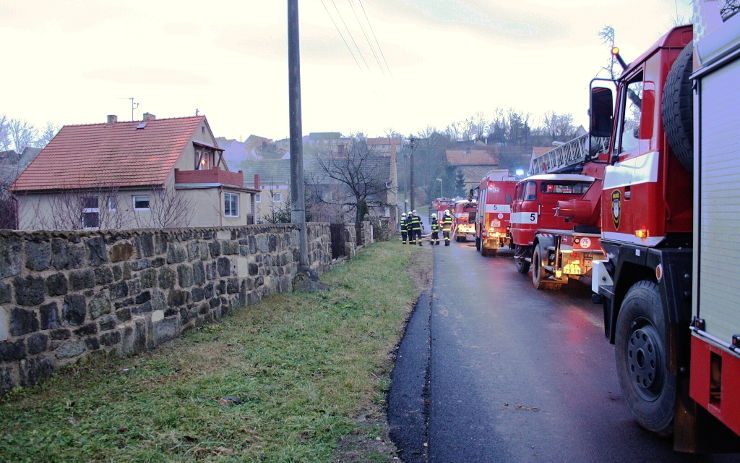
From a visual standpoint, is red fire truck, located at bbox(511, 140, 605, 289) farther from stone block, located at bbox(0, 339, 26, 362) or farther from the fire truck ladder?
stone block, located at bbox(0, 339, 26, 362)

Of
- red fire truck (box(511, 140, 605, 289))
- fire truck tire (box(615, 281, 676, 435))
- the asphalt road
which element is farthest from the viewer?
red fire truck (box(511, 140, 605, 289))

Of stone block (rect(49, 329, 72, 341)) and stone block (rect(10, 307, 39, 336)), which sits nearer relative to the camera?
stone block (rect(10, 307, 39, 336))

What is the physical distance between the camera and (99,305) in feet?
17.2

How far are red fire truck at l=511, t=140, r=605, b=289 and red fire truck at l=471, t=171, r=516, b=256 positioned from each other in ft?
8.93

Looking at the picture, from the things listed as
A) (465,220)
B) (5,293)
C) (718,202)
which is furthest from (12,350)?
(465,220)

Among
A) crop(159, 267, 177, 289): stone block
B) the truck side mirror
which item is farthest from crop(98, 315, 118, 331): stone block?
the truck side mirror

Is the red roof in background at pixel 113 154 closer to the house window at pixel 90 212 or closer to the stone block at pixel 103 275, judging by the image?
the house window at pixel 90 212

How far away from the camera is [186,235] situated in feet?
22.8

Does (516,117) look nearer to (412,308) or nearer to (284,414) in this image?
(412,308)

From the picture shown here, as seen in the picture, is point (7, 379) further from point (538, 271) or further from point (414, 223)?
point (414, 223)

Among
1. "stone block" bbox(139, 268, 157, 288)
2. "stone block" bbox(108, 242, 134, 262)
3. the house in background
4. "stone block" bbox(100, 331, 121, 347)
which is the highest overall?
the house in background

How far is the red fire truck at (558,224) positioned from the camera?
10695mm

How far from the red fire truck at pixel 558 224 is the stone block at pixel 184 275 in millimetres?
5103

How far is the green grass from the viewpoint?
357cm
